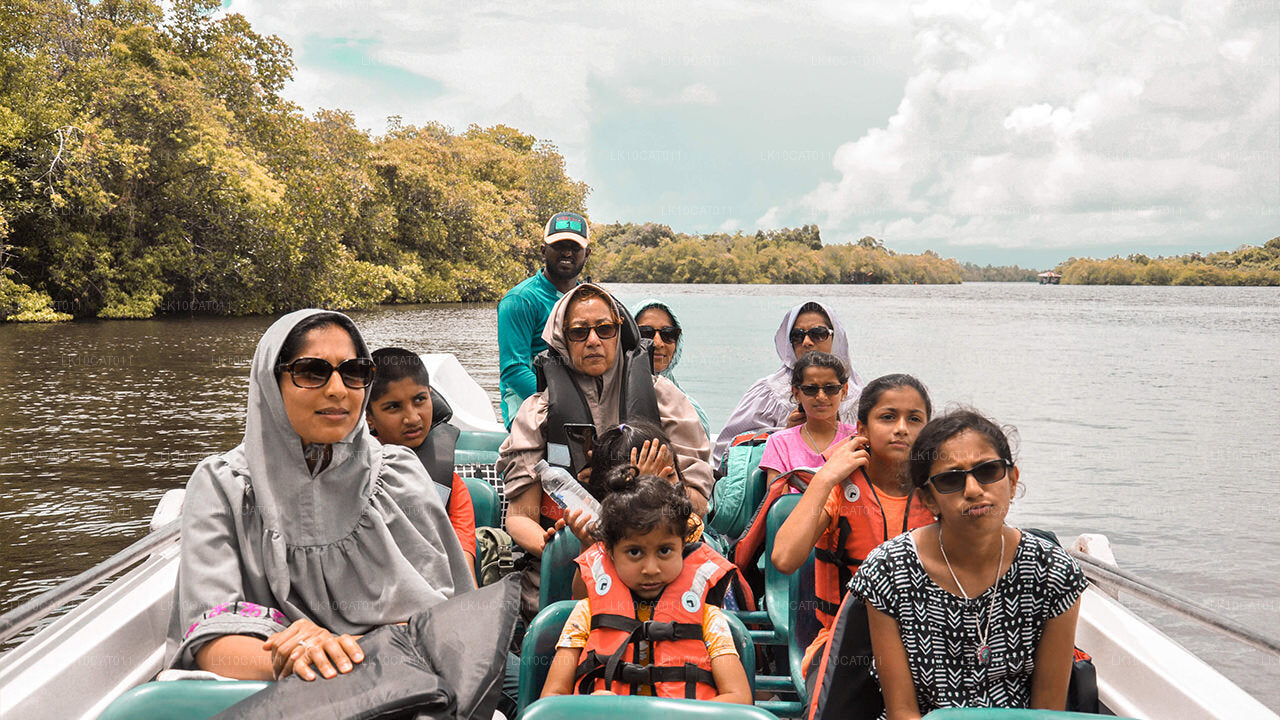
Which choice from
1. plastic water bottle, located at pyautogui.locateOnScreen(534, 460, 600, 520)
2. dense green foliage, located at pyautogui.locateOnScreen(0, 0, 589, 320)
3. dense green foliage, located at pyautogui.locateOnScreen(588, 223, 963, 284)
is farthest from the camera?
dense green foliage, located at pyautogui.locateOnScreen(588, 223, 963, 284)

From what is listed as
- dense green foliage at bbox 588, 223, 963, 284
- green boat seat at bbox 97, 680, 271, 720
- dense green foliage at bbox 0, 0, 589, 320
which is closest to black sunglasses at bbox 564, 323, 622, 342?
green boat seat at bbox 97, 680, 271, 720

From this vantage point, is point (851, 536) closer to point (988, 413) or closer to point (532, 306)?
point (532, 306)

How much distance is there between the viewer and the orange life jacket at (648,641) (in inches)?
73.7

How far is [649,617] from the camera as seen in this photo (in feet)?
6.58

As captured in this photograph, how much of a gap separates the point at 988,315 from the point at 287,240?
31182 millimetres

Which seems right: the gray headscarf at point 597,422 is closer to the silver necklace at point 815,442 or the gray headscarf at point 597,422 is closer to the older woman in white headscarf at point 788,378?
the silver necklace at point 815,442

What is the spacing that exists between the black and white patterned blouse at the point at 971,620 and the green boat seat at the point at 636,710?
0.41m

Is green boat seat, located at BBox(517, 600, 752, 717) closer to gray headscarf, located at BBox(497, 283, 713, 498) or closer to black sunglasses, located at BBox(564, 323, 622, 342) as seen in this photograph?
gray headscarf, located at BBox(497, 283, 713, 498)

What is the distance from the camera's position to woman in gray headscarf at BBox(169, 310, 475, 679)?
162 centimetres

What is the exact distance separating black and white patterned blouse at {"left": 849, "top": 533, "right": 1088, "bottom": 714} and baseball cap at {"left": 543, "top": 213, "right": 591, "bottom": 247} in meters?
2.44

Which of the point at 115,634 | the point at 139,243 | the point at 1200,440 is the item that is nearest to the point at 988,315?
the point at 1200,440

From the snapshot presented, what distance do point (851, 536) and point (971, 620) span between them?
62 cm

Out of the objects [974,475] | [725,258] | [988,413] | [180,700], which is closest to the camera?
[180,700]

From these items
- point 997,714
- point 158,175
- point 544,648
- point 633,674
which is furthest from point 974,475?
point 158,175
